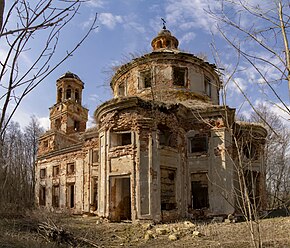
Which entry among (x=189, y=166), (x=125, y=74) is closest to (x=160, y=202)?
(x=189, y=166)

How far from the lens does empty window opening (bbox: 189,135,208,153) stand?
59.2 ft

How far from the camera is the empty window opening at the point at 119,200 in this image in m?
16.1

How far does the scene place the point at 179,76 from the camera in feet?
67.7

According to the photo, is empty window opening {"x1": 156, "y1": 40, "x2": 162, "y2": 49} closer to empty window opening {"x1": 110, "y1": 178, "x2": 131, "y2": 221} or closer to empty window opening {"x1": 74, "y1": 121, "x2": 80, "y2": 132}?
empty window opening {"x1": 110, "y1": 178, "x2": 131, "y2": 221}

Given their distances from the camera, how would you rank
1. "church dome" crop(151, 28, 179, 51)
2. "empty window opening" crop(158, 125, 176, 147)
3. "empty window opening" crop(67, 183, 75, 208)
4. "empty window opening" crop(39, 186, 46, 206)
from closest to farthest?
"empty window opening" crop(158, 125, 176, 147) < "church dome" crop(151, 28, 179, 51) < "empty window opening" crop(67, 183, 75, 208) < "empty window opening" crop(39, 186, 46, 206)

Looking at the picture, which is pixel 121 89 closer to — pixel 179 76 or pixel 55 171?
pixel 179 76

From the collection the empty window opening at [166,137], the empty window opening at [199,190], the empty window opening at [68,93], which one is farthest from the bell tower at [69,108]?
the empty window opening at [199,190]

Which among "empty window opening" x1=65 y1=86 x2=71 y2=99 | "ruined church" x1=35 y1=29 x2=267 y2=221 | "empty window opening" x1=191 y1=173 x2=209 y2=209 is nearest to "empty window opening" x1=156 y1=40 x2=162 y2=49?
"ruined church" x1=35 y1=29 x2=267 y2=221

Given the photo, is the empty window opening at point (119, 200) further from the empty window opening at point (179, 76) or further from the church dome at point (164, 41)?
the church dome at point (164, 41)

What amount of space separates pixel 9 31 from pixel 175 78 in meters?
18.8

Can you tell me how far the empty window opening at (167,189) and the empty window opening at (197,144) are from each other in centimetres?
203

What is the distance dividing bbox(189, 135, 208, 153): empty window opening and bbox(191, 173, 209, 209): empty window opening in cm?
146

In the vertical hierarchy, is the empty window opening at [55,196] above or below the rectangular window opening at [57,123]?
below

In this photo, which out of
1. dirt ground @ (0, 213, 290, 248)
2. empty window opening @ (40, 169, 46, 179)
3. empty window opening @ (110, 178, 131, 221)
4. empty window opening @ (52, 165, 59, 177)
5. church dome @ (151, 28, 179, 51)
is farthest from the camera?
empty window opening @ (40, 169, 46, 179)
